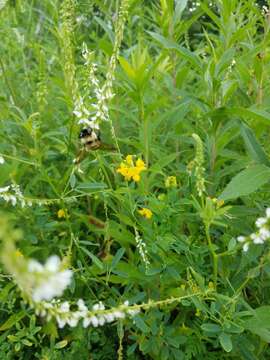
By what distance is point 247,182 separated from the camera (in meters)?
1.47

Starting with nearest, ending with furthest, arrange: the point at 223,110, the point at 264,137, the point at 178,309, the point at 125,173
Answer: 1. the point at 223,110
2. the point at 125,173
3. the point at 178,309
4. the point at 264,137

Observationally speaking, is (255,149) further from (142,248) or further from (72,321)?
(72,321)

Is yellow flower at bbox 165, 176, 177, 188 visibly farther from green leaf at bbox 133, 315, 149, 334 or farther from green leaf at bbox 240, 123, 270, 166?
green leaf at bbox 133, 315, 149, 334

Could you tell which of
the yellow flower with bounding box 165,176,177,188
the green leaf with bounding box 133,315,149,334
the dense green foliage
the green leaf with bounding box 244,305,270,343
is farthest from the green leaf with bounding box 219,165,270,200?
the green leaf with bounding box 133,315,149,334

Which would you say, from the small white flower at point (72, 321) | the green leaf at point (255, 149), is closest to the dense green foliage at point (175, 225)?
the green leaf at point (255, 149)

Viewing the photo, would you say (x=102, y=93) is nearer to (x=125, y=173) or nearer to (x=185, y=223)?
(x=125, y=173)

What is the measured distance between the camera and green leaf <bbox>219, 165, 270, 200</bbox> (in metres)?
1.44

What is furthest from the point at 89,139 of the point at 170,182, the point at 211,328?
the point at 211,328

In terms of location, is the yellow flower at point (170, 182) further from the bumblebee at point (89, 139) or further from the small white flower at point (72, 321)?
the small white flower at point (72, 321)

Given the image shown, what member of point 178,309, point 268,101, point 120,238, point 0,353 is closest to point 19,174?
point 120,238

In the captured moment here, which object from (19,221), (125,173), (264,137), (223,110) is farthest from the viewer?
(264,137)

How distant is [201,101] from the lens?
178 centimetres

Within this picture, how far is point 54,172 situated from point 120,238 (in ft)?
2.03

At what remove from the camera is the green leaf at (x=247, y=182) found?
1.44m
